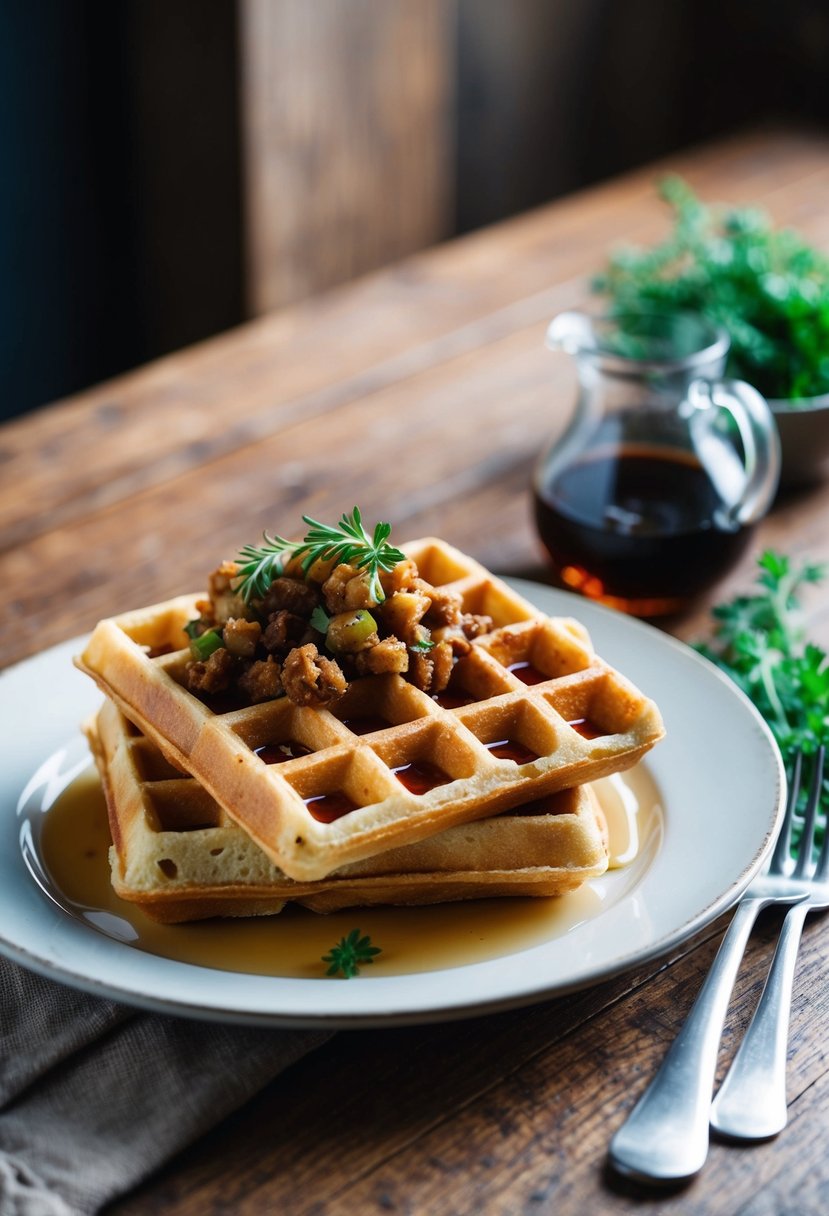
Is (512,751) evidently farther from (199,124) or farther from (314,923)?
(199,124)

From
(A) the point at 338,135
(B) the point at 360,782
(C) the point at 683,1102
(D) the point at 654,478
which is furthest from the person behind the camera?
(A) the point at 338,135

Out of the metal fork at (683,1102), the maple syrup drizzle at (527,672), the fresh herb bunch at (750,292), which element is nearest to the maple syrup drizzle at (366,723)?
the maple syrup drizzle at (527,672)

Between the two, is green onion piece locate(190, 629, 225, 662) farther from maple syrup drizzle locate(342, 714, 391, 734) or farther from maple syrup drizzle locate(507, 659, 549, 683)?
maple syrup drizzle locate(507, 659, 549, 683)

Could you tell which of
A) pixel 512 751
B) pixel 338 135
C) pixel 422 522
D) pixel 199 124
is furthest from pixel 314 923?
pixel 338 135

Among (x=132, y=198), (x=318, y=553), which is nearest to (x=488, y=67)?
(x=132, y=198)

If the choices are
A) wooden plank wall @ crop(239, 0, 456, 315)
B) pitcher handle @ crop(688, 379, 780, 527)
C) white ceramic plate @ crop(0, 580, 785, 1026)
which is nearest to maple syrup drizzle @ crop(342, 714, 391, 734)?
white ceramic plate @ crop(0, 580, 785, 1026)
